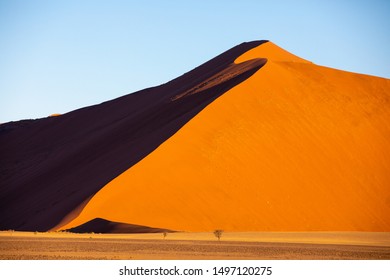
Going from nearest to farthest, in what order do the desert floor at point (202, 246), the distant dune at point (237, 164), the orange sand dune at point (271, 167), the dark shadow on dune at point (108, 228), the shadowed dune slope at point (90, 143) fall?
the desert floor at point (202, 246)
the dark shadow on dune at point (108, 228)
the orange sand dune at point (271, 167)
the distant dune at point (237, 164)
the shadowed dune slope at point (90, 143)

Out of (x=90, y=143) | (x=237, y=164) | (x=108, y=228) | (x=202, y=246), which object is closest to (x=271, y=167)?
(x=237, y=164)

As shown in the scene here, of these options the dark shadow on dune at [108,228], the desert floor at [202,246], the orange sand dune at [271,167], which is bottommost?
the desert floor at [202,246]

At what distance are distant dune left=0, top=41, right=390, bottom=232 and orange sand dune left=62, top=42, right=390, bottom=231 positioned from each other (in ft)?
0.27

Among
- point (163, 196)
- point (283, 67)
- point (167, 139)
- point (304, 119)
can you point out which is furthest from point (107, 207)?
point (283, 67)

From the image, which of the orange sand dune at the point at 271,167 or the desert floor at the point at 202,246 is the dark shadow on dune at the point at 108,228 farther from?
the desert floor at the point at 202,246

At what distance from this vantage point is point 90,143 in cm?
6500

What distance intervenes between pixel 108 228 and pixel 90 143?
23.0 meters

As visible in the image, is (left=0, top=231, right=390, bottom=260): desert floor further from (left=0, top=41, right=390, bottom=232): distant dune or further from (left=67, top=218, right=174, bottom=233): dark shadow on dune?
(left=0, top=41, right=390, bottom=232): distant dune

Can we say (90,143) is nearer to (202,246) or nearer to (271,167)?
(271,167)

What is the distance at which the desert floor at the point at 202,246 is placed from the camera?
27938mm

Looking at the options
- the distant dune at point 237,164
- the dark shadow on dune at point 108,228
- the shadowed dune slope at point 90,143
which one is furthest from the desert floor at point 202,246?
the shadowed dune slope at point 90,143

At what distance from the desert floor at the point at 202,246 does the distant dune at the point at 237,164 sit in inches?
109
